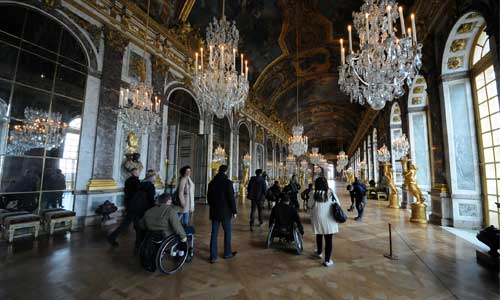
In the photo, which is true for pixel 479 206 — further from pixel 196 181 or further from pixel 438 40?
pixel 196 181

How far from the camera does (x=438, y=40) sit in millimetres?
5559

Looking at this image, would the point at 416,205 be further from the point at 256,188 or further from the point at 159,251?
the point at 159,251

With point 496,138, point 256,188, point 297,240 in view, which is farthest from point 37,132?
point 496,138

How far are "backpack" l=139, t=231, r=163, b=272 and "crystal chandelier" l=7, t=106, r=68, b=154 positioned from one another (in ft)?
13.0

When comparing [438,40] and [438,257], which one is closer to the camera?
[438,257]

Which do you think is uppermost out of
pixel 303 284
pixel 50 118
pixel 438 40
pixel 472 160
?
pixel 438 40

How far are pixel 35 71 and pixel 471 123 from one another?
10.2 metres

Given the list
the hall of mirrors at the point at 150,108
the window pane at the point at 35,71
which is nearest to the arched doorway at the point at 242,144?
the hall of mirrors at the point at 150,108

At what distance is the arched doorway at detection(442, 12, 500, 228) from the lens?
15.1 ft

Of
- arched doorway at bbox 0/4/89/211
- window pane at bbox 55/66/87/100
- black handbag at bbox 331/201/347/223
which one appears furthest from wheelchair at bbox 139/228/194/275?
window pane at bbox 55/66/87/100

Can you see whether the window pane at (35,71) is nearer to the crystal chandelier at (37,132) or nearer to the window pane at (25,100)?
the window pane at (25,100)

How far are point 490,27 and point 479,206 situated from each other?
3.79 m

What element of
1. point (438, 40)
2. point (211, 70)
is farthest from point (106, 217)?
point (438, 40)

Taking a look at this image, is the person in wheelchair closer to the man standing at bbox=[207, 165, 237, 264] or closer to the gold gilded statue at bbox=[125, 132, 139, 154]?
the man standing at bbox=[207, 165, 237, 264]
